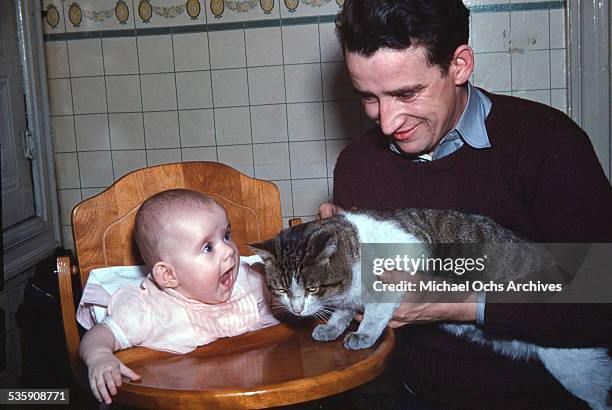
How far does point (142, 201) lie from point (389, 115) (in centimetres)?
77

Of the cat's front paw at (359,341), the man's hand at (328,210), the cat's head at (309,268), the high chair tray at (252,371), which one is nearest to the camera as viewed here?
the high chair tray at (252,371)

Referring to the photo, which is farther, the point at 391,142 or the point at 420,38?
the point at 391,142

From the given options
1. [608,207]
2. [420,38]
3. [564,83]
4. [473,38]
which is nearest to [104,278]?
[420,38]

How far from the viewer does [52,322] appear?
256 cm

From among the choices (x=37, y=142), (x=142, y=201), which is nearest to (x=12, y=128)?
(x=37, y=142)

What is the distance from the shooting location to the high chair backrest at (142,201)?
1616mm

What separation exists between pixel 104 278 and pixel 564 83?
229cm

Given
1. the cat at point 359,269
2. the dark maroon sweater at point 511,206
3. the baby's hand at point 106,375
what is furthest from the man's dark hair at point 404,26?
the baby's hand at point 106,375

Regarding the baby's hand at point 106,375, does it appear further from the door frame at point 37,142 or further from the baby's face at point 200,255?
the door frame at point 37,142

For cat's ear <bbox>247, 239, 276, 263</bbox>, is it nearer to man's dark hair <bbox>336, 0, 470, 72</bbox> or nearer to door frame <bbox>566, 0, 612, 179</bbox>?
man's dark hair <bbox>336, 0, 470, 72</bbox>

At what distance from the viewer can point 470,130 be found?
1429 mm

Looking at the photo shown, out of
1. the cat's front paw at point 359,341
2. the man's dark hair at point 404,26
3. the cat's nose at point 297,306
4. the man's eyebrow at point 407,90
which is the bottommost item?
the cat's front paw at point 359,341

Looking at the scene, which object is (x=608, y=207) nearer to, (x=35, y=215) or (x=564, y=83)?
(x=564, y=83)

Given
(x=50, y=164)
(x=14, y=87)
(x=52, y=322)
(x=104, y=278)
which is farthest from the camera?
(x=50, y=164)
